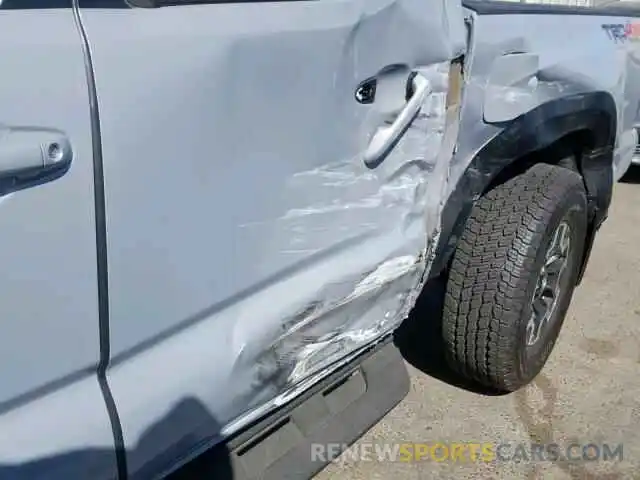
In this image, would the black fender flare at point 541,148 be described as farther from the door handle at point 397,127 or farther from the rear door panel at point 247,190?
the door handle at point 397,127

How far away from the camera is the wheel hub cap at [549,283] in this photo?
9.79 feet

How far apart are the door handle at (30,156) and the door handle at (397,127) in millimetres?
942

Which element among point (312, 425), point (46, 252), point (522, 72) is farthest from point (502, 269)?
point (46, 252)

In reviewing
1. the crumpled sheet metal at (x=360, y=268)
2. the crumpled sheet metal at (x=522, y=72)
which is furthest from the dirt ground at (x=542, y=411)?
the crumpled sheet metal at (x=522, y=72)

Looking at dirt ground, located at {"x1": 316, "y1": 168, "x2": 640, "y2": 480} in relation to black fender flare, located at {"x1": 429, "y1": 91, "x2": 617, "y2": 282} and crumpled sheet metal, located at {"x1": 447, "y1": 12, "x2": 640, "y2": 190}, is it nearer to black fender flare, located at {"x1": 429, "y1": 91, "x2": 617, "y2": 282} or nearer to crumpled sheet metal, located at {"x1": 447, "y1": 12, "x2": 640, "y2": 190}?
black fender flare, located at {"x1": 429, "y1": 91, "x2": 617, "y2": 282}

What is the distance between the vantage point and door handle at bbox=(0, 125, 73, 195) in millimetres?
1129

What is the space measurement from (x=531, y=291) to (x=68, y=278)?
194cm

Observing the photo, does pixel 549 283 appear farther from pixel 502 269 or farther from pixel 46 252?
pixel 46 252

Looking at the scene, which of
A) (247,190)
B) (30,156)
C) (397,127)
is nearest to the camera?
(30,156)

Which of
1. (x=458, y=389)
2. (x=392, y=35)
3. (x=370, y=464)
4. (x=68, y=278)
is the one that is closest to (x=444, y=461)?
(x=370, y=464)

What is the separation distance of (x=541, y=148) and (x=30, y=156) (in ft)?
6.85

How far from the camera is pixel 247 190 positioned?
162 cm

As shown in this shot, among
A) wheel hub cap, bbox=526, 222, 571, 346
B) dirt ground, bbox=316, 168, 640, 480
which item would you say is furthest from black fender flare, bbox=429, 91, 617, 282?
dirt ground, bbox=316, 168, 640, 480

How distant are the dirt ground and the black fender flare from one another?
574 millimetres
